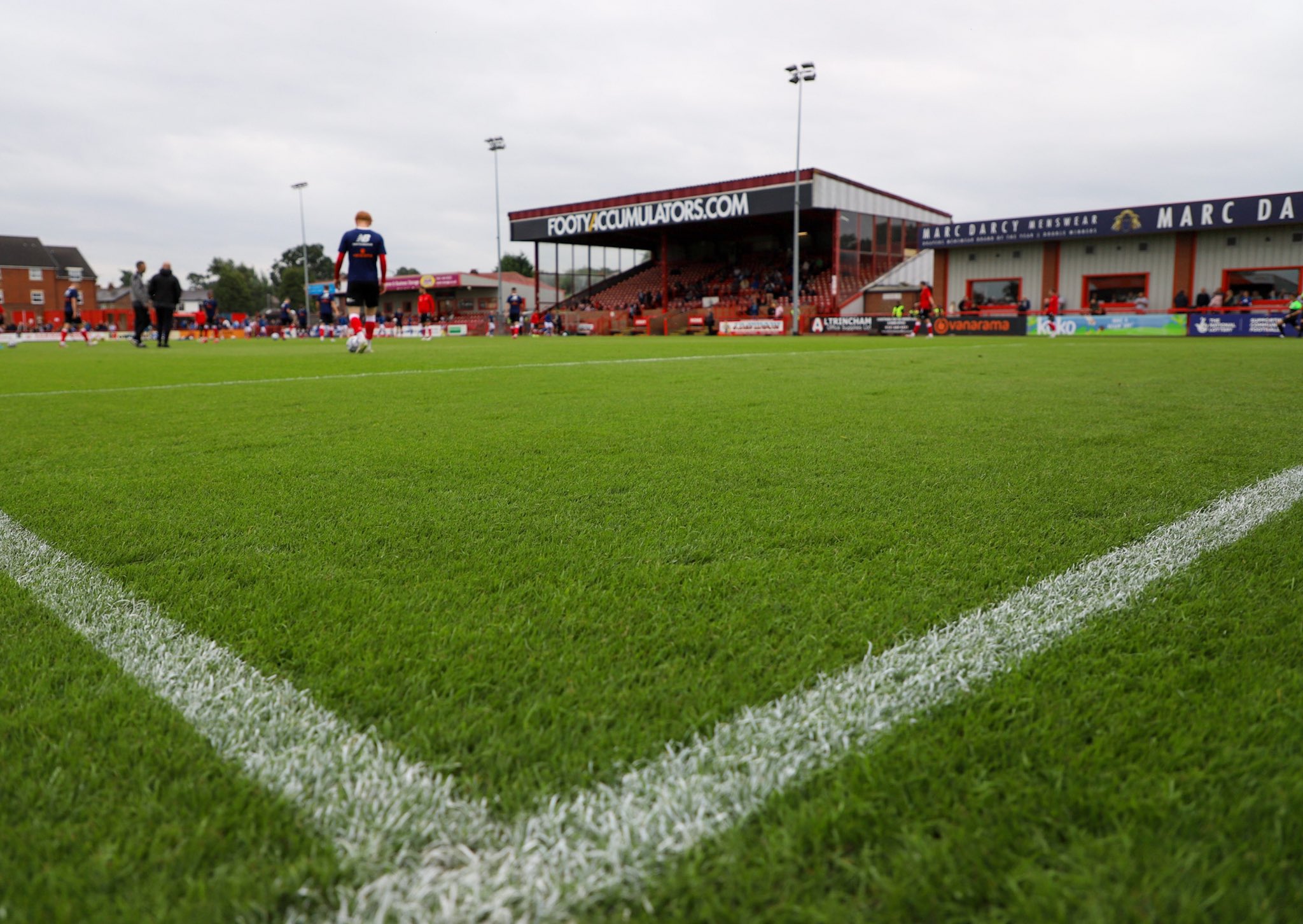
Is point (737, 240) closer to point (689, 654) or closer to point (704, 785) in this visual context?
point (689, 654)

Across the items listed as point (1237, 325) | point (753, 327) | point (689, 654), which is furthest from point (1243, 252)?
point (689, 654)

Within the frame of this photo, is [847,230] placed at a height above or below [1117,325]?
above

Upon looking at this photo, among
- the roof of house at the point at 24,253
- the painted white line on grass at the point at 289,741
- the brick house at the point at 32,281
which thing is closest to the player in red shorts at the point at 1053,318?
the painted white line on grass at the point at 289,741

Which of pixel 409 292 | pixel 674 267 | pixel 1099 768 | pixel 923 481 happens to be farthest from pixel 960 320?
pixel 409 292

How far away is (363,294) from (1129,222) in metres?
29.3

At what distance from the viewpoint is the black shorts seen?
11719mm

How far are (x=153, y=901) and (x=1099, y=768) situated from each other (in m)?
1.26

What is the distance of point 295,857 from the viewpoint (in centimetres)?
105

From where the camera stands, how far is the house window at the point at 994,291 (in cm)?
3422

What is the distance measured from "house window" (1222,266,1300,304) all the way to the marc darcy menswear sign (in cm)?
174

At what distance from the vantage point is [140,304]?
18.9 metres

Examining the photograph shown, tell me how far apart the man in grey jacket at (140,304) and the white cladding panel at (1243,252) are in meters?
33.6

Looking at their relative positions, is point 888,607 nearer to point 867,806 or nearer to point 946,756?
point 946,756

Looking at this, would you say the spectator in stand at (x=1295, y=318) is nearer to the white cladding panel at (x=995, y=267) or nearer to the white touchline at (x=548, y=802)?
the white cladding panel at (x=995, y=267)
